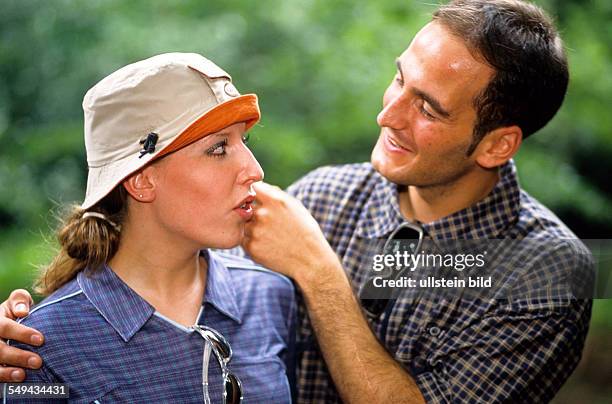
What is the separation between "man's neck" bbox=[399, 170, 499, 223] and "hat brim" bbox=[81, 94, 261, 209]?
2.53ft

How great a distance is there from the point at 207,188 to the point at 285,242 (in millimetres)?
373

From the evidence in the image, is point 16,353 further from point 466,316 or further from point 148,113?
point 466,316

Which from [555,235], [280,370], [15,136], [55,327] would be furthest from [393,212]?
[15,136]

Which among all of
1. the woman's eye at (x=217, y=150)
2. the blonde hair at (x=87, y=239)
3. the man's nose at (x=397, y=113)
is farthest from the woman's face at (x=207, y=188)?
the man's nose at (x=397, y=113)

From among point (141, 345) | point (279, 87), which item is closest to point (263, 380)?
point (141, 345)

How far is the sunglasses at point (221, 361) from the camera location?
1.74m

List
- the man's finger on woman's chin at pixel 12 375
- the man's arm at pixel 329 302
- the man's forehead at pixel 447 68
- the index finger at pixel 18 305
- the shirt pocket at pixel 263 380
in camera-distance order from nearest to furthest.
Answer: the man's finger on woman's chin at pixel 12 375 < the index finger at pixel 18 305 < the shirt pocket at pixel 263 380 < the man's arm at pixel 329 302 < the man's forehead at pixel 447 68

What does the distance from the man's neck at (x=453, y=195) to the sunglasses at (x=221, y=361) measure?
2.57 ft

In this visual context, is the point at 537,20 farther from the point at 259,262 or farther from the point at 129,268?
the point at 129,268

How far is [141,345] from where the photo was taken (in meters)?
1.70

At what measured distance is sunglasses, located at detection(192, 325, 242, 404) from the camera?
174 centimetres

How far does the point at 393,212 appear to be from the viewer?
7.54ft

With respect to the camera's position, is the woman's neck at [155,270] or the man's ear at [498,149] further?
the man's ear at [498,149]

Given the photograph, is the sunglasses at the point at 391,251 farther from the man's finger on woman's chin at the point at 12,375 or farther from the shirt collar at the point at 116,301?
the man's finger on woman's chin at the point at 12,375
